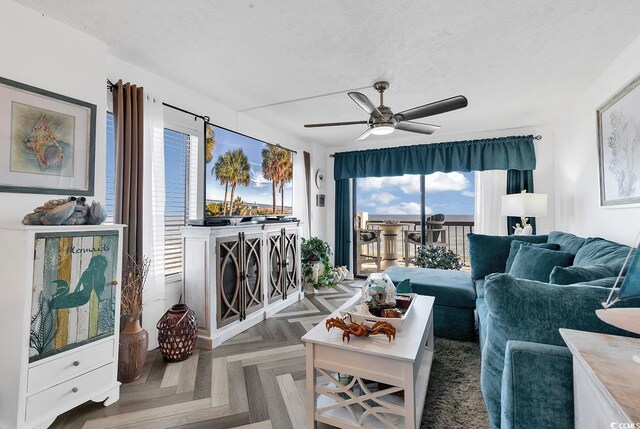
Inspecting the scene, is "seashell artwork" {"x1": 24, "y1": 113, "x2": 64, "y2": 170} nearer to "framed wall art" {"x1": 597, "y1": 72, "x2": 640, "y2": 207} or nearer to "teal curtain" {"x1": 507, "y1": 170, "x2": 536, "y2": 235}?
"framed wall art" {"x1": 597, "y1": 72, "x2": 640, "y2": 207}

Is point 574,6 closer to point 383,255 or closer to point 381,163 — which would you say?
point 381,163

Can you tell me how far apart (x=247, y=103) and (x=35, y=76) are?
5.60 ft

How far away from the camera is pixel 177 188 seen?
269 centimetres

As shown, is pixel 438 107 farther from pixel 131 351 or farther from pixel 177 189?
pixel 131 351

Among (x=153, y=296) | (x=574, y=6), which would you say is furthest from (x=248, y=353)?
(x=574, y=6)

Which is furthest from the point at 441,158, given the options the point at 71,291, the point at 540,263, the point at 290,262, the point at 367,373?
the point at 71,291

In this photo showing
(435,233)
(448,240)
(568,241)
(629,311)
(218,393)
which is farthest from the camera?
(448,240)

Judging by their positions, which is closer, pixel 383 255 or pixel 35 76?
pixel 35 76

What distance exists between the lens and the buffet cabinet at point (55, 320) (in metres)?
1.40

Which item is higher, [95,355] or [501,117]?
[501,117]

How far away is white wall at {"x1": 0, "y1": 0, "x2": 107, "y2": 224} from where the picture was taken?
1.63 meters

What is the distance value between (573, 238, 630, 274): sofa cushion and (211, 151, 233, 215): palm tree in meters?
2.88

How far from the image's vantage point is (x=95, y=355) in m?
1.68

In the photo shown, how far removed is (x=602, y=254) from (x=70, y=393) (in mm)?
3107
